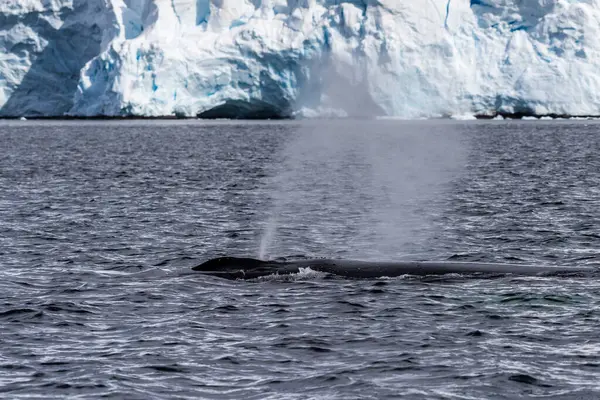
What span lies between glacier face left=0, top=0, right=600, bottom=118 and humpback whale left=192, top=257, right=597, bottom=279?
7197 cm

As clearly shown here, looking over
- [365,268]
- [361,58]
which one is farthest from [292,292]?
[361,58]

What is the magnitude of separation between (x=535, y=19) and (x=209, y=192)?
5886cm

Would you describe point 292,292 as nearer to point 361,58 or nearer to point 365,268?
point 365,268

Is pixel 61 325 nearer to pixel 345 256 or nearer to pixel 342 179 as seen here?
pixel 345 256

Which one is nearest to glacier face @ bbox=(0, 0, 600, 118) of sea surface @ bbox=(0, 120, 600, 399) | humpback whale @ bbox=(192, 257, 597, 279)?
sea surface @ bbox=(0, 120, 600, 399)

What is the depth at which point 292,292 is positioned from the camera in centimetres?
1622

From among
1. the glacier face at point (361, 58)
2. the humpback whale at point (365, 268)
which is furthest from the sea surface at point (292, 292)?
the glacier face at point (361, 58)

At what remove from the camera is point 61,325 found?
560 inches

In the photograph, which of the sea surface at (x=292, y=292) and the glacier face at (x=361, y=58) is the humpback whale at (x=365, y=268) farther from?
the glacier face at (x=361, y=58)

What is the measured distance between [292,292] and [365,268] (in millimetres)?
2076

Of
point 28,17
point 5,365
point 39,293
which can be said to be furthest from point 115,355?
point 28,17

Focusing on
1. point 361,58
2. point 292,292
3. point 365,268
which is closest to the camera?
point 292,292

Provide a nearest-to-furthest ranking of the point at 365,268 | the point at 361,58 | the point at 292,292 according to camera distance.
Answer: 1. the point at 292,292
2. the point at 365,268
3. the point at 361,58

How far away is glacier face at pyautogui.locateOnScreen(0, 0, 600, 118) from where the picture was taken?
88.1m
